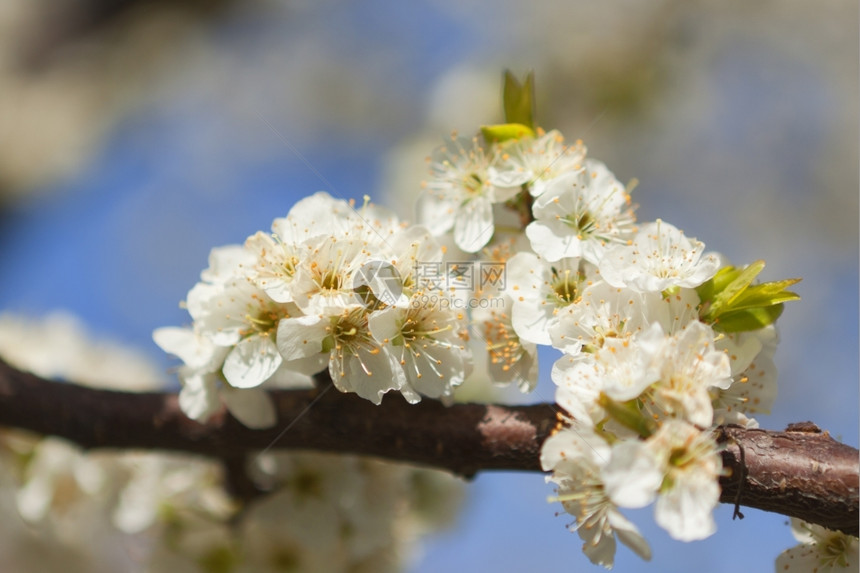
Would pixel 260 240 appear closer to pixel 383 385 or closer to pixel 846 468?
pixel 383 385

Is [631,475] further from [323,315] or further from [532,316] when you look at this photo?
[323,315]

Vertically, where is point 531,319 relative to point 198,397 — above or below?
above

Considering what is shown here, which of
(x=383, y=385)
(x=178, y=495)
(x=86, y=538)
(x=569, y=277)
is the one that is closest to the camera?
(x=383, y=385)

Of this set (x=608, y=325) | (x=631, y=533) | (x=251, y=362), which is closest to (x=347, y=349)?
(x=251, y=362)

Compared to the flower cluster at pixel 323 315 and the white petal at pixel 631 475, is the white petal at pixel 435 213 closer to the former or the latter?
the flower cluster at pixel 323 315

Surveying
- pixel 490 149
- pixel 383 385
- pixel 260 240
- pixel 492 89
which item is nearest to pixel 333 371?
pixel 383 385

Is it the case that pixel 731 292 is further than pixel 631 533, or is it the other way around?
pixel 731 292

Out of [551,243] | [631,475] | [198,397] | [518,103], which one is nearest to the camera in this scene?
[631,475]

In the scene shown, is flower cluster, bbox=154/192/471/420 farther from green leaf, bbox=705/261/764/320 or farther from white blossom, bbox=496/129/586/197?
green leaf, bbox=705/261/764/320
